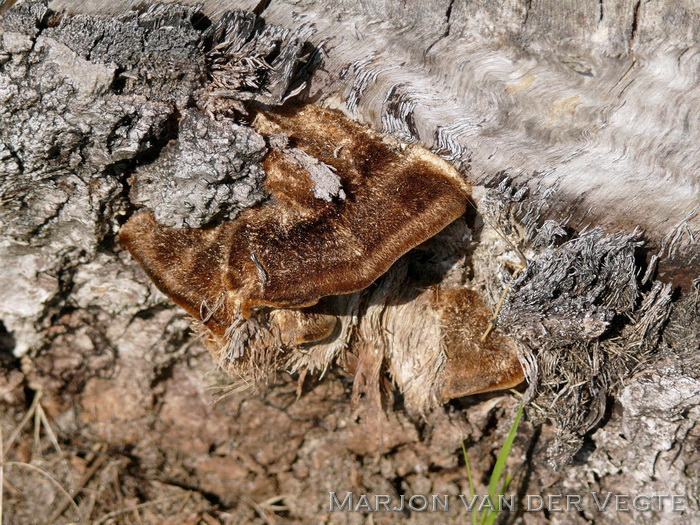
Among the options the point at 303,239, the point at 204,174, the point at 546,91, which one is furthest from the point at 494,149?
the point at 204,174

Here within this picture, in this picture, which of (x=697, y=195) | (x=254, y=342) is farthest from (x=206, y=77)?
(x=697, y=195)

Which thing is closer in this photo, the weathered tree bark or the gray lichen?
the weathered tree bark

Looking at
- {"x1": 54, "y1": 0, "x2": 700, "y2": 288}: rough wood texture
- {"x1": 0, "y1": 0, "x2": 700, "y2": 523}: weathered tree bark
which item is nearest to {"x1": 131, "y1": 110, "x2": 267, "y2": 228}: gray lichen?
{"x1": 0, "y1": 0, "x2": 700, "y2": 523}: weathered tree bark

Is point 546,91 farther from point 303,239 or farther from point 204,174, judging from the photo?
point 204,174

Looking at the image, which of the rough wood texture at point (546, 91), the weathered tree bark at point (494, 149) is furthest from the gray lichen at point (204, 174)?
the rough wood texture at point (546, 91)

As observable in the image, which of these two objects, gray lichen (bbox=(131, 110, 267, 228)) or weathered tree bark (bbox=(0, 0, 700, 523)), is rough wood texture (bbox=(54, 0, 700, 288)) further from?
gray lichen (bbox=(131, 110, 267, 228))

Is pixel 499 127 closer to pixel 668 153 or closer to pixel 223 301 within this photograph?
pixel 668 153
